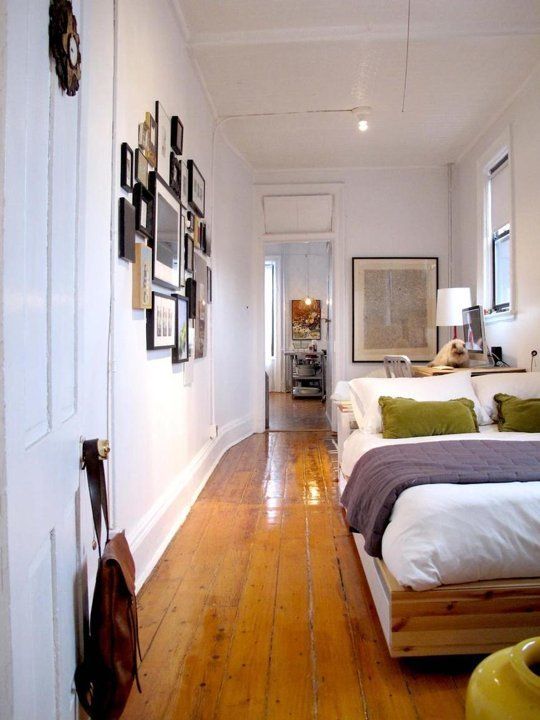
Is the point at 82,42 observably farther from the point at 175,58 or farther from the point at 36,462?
the point at 175,58

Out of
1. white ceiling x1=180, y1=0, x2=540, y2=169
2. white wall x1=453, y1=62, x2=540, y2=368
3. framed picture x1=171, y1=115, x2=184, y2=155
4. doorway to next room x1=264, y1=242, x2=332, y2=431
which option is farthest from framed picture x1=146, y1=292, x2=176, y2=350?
doorway to next room x1=264, y1=242, x2=332, y2=431

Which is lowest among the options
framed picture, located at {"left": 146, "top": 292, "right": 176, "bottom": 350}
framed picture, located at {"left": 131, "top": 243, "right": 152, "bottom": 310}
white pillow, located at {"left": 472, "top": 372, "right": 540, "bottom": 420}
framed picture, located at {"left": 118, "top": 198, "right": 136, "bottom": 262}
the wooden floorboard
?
the wooden floorboard

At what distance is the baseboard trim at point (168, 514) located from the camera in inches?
92.1

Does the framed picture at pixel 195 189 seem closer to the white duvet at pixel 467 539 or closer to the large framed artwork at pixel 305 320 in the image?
the white duvet at pixel 467 539

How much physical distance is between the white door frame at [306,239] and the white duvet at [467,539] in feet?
14.5

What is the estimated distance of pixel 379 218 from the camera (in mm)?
6098

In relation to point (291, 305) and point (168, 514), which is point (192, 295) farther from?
point (291, 305)

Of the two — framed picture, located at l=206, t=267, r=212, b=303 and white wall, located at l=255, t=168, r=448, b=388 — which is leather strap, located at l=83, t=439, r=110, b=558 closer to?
framed picture, located at l=206, t=267, r=212, b=303

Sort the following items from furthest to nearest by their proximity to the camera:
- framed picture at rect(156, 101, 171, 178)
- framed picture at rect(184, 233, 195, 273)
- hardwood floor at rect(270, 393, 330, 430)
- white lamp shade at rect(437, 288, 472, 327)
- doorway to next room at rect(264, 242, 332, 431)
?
doorway to next room at rect(264, 242, 332, 431) → hardwood floor at rect(270, 393, 330, 430) → white lamp shade at rect(437, 288, 472, 327) → framed picture at rect(184, 233, 195, 273) → framed picture at rect(156, 101, 171, 178)

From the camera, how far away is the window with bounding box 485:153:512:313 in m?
4.63

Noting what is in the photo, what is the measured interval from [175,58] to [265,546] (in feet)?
10.00

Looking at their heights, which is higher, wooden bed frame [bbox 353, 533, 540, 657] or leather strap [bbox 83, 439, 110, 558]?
leather strap [bbox 83, 439, 110, 558]

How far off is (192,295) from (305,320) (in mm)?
7288

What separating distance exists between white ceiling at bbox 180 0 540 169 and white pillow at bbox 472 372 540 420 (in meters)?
2.40
